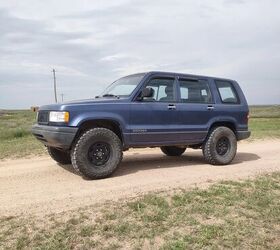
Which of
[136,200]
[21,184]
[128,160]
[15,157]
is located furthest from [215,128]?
[15,157]

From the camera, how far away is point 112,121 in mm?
7504

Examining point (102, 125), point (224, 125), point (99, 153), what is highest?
point (102, 125)

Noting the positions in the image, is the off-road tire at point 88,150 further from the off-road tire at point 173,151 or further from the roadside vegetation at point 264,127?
the roadside vegetation at point 264,127

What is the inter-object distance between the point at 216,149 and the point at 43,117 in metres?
3.84

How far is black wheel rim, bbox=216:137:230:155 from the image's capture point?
921 cm

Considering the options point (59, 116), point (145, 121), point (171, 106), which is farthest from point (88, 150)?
point (171, 106)

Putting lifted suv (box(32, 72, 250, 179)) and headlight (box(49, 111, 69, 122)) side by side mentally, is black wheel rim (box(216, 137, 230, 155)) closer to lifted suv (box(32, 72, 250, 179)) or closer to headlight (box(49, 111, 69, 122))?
lifted suv (box(32, 72, 250, 179))

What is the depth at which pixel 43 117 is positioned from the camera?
7.77 meters

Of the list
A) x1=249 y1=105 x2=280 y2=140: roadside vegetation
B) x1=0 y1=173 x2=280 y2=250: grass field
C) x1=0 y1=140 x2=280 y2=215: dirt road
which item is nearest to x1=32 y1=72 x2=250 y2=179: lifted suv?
x1=0 y1=140 x2=280 y2=215: dirt road

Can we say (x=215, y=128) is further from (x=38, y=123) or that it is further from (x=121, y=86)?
(x=38, y=123)

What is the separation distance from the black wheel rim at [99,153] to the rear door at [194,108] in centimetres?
185

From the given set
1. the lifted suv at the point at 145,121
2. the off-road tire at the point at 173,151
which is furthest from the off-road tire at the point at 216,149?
the off-road tire at the point at 173,151

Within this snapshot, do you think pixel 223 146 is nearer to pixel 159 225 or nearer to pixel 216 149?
pixel 216 149

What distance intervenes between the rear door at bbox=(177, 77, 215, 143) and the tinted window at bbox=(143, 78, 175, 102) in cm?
21
